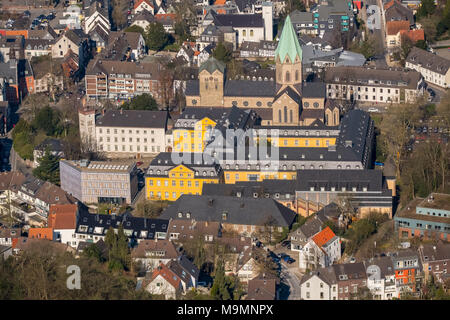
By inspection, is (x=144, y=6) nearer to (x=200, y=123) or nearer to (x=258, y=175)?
(x=200, y=123)

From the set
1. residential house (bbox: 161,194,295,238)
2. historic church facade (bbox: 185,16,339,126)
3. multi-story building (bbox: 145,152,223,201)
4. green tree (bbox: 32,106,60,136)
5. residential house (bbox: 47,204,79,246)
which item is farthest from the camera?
green tree (bbox: 32,106,60,136)

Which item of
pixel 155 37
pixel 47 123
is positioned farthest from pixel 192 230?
pixel 155 37

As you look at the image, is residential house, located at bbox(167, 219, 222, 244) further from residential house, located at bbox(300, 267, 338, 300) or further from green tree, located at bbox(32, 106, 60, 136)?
green tree, located at bbox(32, 106, 60, 136)

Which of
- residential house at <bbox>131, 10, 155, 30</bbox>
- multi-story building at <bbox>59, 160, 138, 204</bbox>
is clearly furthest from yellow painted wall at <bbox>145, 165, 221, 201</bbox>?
residential house at <bbox>131, 10, 155, 30</bbox>

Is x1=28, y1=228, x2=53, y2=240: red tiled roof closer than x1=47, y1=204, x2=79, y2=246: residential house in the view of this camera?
Yes

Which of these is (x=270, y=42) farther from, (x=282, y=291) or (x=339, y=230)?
(x=282, y=291)

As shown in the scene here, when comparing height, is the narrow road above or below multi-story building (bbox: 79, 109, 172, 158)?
below
